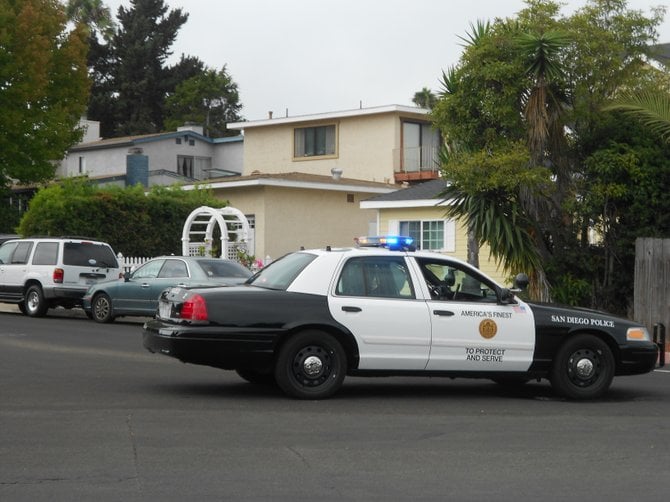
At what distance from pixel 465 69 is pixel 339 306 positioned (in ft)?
37.3

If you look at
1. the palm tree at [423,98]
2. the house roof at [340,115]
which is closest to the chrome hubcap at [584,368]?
the house roof at [340,115]

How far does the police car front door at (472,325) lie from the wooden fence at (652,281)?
9.40 meters

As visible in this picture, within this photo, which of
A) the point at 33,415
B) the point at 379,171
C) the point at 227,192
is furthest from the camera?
the point at 379,171

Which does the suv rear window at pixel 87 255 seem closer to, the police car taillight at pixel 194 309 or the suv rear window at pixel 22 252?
the suv rear window at pixel 22 252

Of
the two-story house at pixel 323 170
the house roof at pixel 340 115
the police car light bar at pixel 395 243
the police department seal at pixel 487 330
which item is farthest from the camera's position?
the house roof at pixel 340 115

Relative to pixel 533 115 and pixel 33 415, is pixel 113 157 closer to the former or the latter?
pixel 533 115

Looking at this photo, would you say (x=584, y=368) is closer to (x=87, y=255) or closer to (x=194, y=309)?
(x=194, y=309)

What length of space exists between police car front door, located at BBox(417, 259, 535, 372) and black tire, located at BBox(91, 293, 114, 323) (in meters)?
13.0

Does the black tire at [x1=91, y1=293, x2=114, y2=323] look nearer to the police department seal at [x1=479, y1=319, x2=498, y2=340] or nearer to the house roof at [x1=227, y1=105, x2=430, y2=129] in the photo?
the police department seal at [x1=479, y1=319, x2=498, y2=340]

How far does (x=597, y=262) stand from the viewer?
2238cm

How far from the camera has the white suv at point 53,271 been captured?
25.8 metres

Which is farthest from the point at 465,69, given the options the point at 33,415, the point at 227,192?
the point at 227,192

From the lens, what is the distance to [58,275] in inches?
1011

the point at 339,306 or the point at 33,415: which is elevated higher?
the point at 339,306
